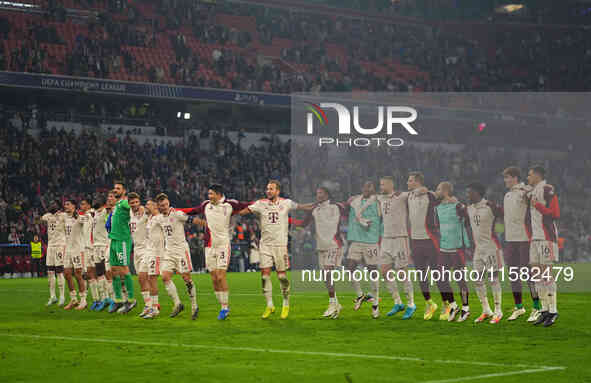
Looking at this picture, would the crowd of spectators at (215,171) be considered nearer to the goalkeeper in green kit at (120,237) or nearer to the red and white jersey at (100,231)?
the red and white jersey at (100,231)

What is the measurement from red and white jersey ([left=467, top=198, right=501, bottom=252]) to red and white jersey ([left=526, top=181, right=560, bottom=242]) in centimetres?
82

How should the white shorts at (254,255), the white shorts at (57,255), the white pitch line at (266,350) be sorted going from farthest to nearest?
1. the white shorts at (254,255)
2. the white shorts at (57,255)
3. the white pitch line at (266,350)

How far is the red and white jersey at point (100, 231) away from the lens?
17.0m

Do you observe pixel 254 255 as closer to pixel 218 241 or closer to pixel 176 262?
pixel 176 262

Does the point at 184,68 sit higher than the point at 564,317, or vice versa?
the point at 184,68

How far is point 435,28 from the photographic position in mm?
56812

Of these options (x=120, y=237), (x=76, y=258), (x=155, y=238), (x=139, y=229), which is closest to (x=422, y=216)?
(x=155, y=238)

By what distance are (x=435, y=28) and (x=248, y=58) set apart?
17225 millimetres

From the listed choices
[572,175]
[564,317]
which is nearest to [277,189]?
[564,317]

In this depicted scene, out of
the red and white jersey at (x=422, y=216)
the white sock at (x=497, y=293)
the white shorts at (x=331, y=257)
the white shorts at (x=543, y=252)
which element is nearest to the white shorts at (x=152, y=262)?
the white shorts at (x=331, y=257)

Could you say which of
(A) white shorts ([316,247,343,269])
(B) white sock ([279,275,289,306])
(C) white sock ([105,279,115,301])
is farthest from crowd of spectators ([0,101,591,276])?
(B) white sock ([279,275,289,306])

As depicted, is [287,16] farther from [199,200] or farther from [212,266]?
[212,266]

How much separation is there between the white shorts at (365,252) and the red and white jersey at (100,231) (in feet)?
17.1

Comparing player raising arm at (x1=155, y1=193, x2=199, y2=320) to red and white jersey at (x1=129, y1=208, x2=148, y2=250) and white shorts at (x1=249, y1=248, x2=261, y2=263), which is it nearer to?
red and white jersey at (x1=129, y1=208, x2=148, y2=250)
